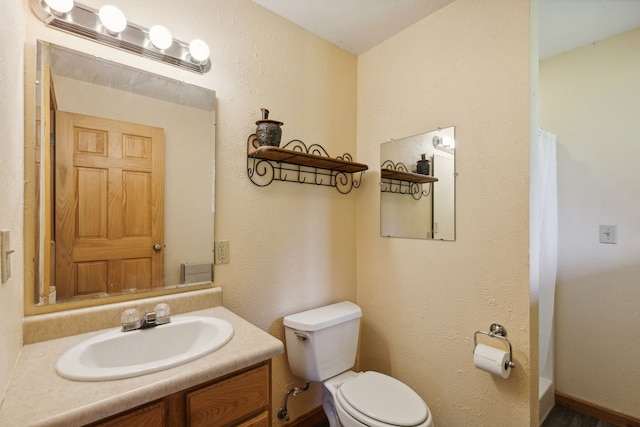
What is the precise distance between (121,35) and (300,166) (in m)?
0.99

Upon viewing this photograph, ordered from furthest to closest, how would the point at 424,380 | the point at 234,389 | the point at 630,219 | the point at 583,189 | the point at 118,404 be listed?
the point at 583,189 < the point at 630,219 < the point at 424,380 < the point at 234,389 < the point at 118,404

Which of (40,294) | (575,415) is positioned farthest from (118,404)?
(575,415)

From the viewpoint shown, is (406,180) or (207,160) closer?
(207,160)

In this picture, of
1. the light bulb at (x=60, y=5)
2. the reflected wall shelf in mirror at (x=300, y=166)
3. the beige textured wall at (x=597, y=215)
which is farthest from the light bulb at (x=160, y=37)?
the beige textured wall at (x=597, y=215)

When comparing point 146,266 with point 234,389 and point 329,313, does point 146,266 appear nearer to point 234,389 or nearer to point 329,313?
point 234,389

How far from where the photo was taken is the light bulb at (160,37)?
1.20 m

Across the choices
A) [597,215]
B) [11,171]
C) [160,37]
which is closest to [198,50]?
[160,37]

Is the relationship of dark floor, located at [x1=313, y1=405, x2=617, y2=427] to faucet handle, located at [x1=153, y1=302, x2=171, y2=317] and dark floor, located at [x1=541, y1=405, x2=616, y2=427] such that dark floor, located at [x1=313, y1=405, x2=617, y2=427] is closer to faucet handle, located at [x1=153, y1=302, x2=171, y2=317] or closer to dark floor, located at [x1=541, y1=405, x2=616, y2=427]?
dark floor, located at [x1=541, y1=405, x2=616, y2=427]

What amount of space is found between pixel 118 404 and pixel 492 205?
1551mm

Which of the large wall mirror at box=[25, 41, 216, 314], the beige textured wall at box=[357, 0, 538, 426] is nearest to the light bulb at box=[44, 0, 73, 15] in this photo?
the large wall mirror at box=[25, 41, 216, 314]

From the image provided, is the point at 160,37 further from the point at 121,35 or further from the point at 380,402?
the point at 380,402

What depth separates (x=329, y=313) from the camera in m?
1.64

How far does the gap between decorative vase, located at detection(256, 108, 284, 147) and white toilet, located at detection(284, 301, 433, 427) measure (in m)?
0.94

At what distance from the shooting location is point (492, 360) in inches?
49.9
